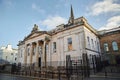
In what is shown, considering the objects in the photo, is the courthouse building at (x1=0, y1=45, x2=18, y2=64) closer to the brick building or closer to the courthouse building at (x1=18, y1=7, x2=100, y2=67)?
the courthouse building at (x1=18, y1=7, x2=100, y2=67)

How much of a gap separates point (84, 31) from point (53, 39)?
8.26 meters

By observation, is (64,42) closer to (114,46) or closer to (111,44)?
(111,44)

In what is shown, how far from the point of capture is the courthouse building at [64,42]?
19.5 m

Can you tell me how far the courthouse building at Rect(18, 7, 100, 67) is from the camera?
19.5 meters

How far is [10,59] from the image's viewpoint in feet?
157

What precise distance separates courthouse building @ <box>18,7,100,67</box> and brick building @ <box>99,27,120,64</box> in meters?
1.61

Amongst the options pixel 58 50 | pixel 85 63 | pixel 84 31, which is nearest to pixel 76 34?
pixel 84 31

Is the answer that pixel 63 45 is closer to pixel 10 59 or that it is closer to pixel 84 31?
pixel 84 31

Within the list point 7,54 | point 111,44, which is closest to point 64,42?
point 111,44

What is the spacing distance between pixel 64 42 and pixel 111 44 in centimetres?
1152

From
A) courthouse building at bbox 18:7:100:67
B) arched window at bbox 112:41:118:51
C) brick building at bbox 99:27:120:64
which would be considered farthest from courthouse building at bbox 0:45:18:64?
arched window at bbox 112:41:118:51

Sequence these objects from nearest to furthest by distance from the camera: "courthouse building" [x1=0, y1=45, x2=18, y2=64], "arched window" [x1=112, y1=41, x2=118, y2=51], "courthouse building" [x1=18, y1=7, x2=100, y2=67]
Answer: "courthouse building" [x1=18, y1=7, x2=100, y2=67]
"arched window" [x1=112, y1=41, x2=118, y2=51]
"courthouse building" [x1=0, y1=45, x2=18, y2=64]

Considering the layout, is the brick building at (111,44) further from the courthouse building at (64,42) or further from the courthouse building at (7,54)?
the courthouse building at (7,54)

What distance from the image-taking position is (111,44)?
24375mm
